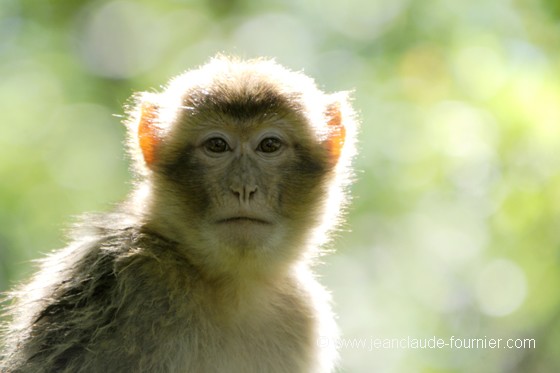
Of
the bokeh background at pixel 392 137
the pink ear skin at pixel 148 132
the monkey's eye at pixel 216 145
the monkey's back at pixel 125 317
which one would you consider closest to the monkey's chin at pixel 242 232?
the monkey's back at pixel 125 317

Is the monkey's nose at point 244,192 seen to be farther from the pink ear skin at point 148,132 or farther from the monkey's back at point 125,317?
the pink ear skin at point 148,132

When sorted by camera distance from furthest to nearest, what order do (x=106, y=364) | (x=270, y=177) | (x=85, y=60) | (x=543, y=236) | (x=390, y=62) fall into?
(x=85, y=60), (x=390, y=62), (x=543, y=236), (x=270, y=177), (x=106, y=364)

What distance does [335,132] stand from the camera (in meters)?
5.54

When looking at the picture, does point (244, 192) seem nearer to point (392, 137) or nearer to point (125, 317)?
point (125, 317)

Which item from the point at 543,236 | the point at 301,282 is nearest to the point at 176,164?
the point at 301,282

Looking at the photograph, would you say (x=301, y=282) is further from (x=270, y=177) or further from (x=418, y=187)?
(x=418, y=187)

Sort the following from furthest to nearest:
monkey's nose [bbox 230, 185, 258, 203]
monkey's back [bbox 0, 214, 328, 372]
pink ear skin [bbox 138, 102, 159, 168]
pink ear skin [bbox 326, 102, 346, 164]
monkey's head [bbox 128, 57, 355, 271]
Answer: pink ear skin [bbox 326, 102, 346, 164], pink ear skin [bbox 138, 102, 159, 168], monkey's head [bbox 128, 57, 355, 271], monkey's nose [bbox 230, 185, 258, 203], monkey's back [bbox 0, 214, 328, 372]

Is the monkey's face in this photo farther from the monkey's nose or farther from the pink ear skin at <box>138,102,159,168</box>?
the pink ear skin at <box>138,102,159,168</box>

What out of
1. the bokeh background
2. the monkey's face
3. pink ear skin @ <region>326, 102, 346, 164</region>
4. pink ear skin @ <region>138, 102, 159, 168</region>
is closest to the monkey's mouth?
the monkey's face

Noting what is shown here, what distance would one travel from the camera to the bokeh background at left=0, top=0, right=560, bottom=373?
845 centimetres

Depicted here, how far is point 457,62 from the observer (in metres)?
9.42

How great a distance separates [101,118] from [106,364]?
20.6 feet

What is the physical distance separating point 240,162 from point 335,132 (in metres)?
0.87

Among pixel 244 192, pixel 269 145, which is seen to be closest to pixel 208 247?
pixel 244 192
